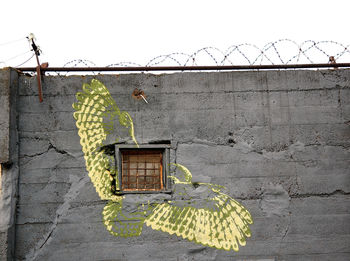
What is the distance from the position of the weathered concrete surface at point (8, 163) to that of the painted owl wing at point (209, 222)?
1.79m

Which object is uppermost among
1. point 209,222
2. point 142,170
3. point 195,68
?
point 195,68

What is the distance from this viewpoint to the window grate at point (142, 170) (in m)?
5.30

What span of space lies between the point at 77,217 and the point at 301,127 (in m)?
3.39

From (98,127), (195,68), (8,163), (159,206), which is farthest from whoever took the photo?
(195,68)

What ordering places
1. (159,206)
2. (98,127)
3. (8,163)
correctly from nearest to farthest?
(8,163), (159,206), (98,127)

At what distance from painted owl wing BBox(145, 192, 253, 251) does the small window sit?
1.20ft

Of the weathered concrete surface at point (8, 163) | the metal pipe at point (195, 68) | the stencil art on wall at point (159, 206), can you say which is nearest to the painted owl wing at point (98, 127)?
the stencil art on wall at point (159, 206)

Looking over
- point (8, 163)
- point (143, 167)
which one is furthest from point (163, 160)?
point (8, 163)

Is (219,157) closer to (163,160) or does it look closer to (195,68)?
(163,160)

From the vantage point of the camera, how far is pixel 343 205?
207 inches

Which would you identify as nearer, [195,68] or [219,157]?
[219,157]

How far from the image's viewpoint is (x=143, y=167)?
17.6 feet

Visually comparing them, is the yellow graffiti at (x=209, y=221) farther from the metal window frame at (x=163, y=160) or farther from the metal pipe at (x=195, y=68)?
the metal pipe at (x=195, y=68)

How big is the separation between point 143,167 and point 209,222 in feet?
3.93
